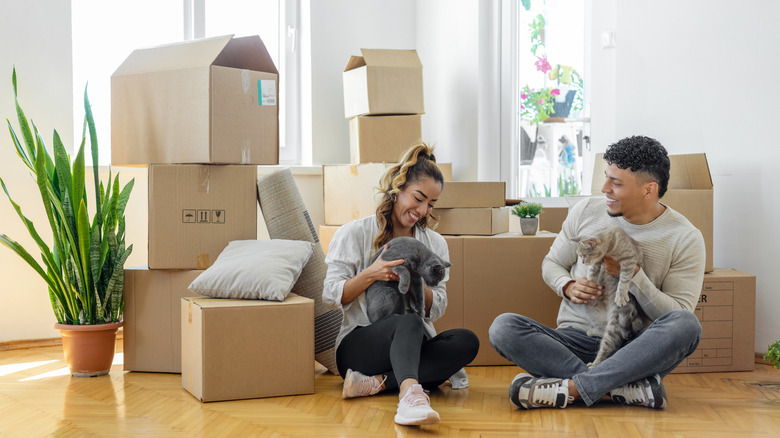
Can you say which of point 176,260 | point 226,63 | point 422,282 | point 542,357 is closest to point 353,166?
point 226,63

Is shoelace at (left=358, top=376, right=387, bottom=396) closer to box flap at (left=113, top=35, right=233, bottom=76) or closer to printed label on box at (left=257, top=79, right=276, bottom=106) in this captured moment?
printed label on box at (left=257, top=79, right=276, bottom=106)

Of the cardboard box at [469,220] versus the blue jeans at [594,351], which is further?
the cardboard box at [469,220]

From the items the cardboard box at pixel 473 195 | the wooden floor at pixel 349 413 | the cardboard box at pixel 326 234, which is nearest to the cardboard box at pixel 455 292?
the cardboard box at pixel 473 195

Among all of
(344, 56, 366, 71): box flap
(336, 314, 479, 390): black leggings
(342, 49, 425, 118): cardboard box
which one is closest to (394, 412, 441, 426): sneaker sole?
(336, 314, 479, 390): black leggings

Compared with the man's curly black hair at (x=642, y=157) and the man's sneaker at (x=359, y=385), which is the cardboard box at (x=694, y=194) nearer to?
the man's curly black hair at (x=642, y=157)

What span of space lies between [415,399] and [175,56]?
176 cm

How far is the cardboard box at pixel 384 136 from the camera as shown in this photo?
3.67 metres

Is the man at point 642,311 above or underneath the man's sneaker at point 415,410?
above

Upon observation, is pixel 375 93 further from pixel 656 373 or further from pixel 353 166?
pixel 656 373

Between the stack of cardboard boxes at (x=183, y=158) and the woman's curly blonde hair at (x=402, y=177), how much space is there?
696 mm

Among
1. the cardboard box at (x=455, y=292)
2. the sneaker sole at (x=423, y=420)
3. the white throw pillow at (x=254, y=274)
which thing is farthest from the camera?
the cardboard box at (x=455, y=292)

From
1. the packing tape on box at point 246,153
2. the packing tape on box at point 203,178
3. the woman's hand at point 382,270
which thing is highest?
the packing tape on box at point 246,153

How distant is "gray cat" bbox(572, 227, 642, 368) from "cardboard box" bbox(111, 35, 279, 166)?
1.40m

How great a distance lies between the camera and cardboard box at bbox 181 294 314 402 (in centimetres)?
247
